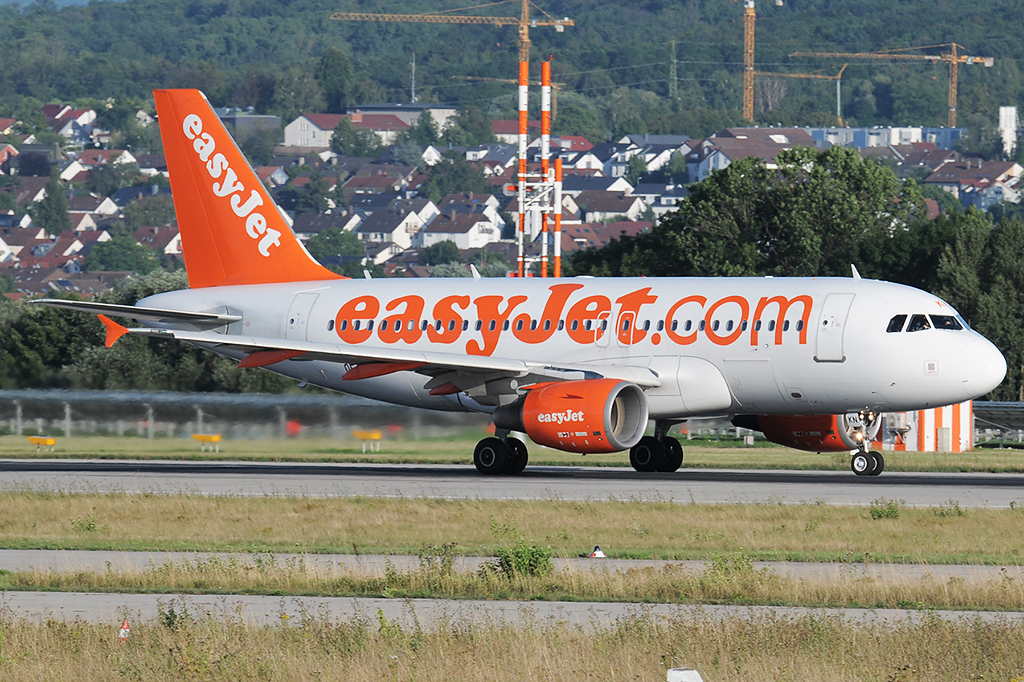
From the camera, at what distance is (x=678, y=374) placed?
36250mm

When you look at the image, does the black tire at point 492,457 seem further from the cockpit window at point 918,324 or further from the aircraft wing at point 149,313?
the cockpit window at point 918,324

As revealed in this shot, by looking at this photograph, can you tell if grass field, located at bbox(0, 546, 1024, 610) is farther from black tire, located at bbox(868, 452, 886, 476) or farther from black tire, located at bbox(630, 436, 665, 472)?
black tire, located at bbox(630, 436, 665, 472)

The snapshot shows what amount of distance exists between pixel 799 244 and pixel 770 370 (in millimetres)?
58817

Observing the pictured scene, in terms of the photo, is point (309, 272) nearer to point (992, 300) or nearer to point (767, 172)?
point (992, 300)

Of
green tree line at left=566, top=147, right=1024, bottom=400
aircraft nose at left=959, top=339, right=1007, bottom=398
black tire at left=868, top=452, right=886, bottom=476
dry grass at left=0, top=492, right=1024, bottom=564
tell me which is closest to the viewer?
dry grass at left=0, top=492, right=1024, bottom=564

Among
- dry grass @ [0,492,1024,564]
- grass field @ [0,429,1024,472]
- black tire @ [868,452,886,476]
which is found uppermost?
dry grass @ [0,492,1024,564]

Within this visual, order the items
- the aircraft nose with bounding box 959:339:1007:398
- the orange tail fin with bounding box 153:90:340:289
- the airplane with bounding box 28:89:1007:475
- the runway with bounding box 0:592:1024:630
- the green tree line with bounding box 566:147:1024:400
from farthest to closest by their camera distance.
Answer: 1. the green tree line with bounding box 566:147:1024:400
2. the orange tail fin with bounding box 153:90:340:289
3. the airplane with bounding box 28:89:1007:475
4. the aircraft nose with bounding box 959:339:1007:398
5. the runway with bounding box 0:592:1024:630

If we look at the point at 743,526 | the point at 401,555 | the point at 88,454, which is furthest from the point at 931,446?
the point at 401,555

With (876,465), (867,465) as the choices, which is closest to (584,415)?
(867,465)

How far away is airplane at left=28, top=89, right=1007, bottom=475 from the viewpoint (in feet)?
114

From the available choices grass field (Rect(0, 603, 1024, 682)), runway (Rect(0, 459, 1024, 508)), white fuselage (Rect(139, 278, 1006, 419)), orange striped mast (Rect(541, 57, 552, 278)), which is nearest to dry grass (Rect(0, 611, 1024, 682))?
grass field (Rect(0, 603, 1024, 682))

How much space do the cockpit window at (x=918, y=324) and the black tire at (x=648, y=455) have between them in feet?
21.4

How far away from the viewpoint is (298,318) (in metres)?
42.4

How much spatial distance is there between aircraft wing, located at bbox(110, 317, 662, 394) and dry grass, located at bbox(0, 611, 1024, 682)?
19.4 m
